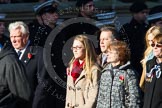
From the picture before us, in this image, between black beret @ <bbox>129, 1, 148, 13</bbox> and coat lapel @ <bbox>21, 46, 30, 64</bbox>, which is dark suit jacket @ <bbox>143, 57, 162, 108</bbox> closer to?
coat lapel @ <bbox>21, 46, 30, 64</bbox>

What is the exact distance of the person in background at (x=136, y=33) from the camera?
9.42 metres

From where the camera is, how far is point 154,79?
7.57 metres

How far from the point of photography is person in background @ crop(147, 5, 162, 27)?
31.6 ft

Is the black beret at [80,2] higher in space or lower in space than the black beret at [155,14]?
higher

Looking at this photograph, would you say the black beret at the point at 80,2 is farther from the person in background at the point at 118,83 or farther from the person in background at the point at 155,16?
the person in background at the point at 118,83

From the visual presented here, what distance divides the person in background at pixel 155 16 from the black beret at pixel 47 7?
1.26 m

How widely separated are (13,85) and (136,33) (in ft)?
8.73

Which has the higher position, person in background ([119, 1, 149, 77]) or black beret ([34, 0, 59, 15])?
black beret ([34, 0, 59, 15])

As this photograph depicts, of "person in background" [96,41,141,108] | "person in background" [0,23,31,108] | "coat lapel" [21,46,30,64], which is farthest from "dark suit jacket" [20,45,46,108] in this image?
"person in background" [96,41,141,108]

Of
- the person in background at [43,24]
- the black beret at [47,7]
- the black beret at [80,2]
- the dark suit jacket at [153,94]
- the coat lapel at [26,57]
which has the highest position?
the black beret at [80,2]

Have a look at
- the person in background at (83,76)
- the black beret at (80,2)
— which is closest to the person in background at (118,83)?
the person in background at (83,76)

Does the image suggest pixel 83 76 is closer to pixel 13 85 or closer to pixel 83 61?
pixel 83 61

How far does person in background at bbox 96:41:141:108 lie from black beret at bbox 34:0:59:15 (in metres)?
2.24

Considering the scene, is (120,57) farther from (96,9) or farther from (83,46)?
(96,9)
